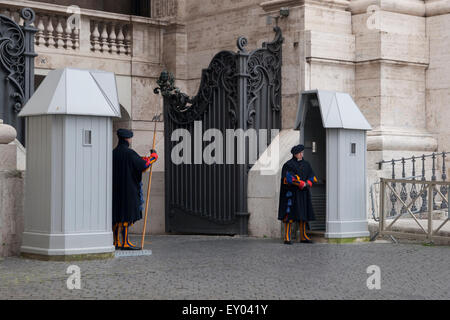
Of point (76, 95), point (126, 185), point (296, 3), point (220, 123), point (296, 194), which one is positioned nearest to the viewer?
point (76, 95)

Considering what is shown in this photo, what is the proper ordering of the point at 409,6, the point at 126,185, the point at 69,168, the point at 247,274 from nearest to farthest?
1. the point at 247,274
2. the point at 69,168
3. the point at 126,185
4. the point at 409,6

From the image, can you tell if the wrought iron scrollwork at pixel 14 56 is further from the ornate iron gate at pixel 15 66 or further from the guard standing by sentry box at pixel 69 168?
the guard standing by sentry box at pixel 69 168

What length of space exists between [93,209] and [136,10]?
9679 millimetres

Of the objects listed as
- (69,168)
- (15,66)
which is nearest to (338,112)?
(69,168)

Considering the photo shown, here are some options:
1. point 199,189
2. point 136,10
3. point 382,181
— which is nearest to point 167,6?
point 136,10

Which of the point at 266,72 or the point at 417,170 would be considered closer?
the point at 266,72

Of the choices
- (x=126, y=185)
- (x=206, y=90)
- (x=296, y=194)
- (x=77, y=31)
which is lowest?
(x=296, y=194)

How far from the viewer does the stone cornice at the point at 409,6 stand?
1639 cm

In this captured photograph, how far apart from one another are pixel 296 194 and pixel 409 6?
5.33 m

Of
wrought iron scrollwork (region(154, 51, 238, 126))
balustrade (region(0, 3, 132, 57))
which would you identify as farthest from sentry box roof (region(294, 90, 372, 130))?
balustrade (region(0, 3, 132, 57))

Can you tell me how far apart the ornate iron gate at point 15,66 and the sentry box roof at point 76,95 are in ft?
9.82

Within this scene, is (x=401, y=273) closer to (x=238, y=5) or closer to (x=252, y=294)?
(x=252, y=294)

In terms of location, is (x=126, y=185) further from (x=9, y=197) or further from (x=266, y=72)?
(x=266, y=72)

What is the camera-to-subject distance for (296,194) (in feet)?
43.2
